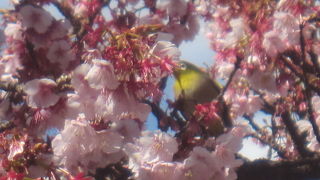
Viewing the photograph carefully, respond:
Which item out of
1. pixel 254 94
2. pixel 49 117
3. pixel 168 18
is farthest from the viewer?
pixel 254 94

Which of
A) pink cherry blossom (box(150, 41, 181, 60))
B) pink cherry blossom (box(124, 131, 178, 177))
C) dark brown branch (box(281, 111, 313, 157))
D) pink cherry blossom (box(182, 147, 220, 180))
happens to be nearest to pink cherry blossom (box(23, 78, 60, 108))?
pink cherry blossom (box(124, 131, 178, 177))

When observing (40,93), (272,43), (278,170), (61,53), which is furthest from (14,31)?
(278,170)

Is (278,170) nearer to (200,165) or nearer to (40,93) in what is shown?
(200,165)

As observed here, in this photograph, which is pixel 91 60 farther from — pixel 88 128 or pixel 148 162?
pixel 148 162

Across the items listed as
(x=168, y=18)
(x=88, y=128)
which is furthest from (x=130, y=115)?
(x=168, y=18)

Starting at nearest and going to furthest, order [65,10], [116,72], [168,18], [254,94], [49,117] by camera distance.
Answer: [116,72] → [49,117] → [65,10] → [168,18] → [254,94]

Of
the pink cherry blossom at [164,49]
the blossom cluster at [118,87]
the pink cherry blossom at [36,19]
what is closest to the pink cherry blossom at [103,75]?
the blossom cluster at [118,87]
